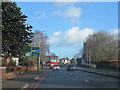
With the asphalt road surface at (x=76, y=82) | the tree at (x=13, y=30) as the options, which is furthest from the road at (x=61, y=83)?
the tree at (x=13, y=30)

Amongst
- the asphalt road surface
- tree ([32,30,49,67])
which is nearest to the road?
the asphalt road surface

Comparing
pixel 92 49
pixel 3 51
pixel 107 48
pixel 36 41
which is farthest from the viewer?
pixel 92 49

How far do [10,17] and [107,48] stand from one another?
222 ft

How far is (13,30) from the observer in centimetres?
2020

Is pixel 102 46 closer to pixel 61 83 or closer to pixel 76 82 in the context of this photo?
pixel 76 82

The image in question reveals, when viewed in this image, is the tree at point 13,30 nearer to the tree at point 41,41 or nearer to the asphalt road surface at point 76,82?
the asphalt road surface at point 76,82

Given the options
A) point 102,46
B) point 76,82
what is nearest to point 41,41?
point 102,46

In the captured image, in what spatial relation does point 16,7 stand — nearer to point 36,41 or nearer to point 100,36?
point 36,41

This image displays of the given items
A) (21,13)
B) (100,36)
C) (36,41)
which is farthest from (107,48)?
(21,13)

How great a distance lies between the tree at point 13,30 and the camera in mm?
19406

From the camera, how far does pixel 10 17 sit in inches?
765

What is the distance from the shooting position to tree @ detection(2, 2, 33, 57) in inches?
764

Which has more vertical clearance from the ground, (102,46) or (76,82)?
(102,46)

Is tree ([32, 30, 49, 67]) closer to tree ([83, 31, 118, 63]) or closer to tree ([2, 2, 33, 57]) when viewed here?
tree ([83, 31, 118, 63])
